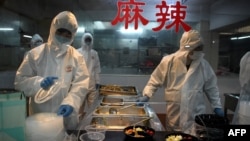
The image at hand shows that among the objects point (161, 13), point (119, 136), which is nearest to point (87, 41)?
point (161, 13)

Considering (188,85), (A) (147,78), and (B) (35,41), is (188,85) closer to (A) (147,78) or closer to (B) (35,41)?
(A) (147,78)

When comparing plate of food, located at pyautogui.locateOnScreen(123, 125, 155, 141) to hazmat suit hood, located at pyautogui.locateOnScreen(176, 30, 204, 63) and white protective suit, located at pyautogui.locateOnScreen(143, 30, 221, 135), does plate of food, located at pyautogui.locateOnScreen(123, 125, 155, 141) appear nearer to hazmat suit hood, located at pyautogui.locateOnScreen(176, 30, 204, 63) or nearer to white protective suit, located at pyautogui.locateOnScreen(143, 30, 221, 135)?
white protective suit, located at pyautogui.locateOnScreen(143, 30, 221, 135)

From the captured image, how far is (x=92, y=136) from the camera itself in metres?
0.97

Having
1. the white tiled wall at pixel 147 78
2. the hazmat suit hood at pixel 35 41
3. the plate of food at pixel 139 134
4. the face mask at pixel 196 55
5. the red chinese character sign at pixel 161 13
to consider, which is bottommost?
the white tiled wall at pixel 147 78

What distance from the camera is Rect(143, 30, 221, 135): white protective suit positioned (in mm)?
1732

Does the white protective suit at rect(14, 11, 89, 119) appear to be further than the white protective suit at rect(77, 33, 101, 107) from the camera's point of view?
No

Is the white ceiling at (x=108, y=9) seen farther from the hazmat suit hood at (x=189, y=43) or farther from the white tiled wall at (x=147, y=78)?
the hazmat suit hood at (x=189, y=43)

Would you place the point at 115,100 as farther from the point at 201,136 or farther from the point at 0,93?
the point at 0,93

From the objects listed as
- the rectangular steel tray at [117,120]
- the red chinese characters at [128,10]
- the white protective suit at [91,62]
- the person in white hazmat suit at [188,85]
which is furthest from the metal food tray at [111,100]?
the red chinese characters at [128,10]

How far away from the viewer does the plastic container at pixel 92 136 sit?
3.12 feet

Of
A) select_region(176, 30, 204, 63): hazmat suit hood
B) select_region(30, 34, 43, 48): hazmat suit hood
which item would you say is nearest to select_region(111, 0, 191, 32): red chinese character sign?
select_region(30, 34, 43, 48): hazmat suit hood

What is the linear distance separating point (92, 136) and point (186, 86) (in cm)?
100

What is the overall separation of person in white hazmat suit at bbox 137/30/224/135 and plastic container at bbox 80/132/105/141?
76cm

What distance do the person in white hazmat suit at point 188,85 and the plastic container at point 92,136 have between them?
76 centimetres
